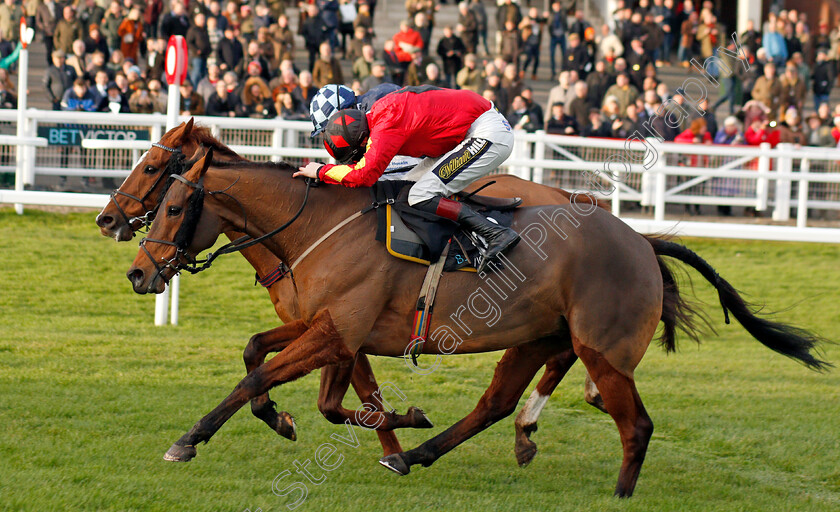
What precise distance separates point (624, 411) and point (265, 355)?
1.88 m

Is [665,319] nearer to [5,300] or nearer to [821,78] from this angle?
[5,300]

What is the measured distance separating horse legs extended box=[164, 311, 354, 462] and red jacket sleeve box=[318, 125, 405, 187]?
66cm

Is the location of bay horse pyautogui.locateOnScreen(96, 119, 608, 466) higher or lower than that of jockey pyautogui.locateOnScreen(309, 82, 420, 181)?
lower

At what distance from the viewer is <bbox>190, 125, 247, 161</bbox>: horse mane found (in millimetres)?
5684

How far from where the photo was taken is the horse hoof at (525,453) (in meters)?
5.86

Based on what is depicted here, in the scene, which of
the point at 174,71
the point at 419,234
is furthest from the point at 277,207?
the point at 174,71

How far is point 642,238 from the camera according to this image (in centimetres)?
560

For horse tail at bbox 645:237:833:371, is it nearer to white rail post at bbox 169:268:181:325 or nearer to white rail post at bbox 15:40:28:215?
white rail post at bbox 169:268:181:325

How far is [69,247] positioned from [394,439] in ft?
23.2

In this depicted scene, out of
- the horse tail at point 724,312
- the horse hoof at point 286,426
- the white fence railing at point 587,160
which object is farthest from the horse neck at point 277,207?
the white fence railing at point 587,160

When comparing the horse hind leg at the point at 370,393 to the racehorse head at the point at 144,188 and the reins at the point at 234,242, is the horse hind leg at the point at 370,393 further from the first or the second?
the racehorse head at the point at 144,188

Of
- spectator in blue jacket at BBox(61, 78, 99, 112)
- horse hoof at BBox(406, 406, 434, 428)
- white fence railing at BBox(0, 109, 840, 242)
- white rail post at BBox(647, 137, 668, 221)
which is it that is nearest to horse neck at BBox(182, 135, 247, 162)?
horse hoof at BBox(406, 406, 434, 428)

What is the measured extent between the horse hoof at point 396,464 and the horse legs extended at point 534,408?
2.41ft

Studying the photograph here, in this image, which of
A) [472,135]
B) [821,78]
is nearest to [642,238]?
[472,135]
